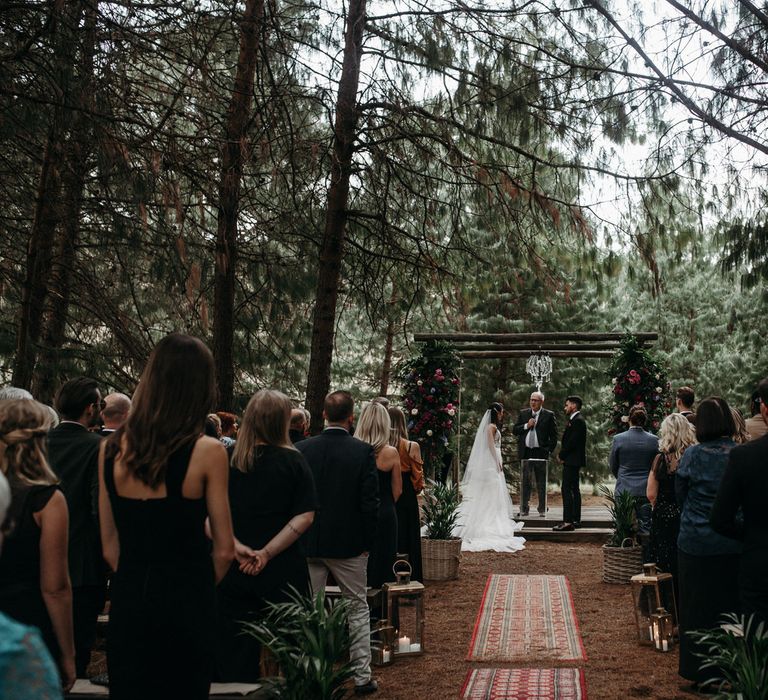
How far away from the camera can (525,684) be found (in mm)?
6246

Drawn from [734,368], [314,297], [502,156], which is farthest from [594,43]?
[734,368]

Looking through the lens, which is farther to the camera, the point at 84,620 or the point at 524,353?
the point at 524,353

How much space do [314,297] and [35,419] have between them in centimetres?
846

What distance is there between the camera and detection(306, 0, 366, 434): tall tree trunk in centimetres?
1016

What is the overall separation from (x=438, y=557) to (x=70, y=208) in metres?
5.32

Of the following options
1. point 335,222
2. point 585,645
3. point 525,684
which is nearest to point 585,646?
point 585,645

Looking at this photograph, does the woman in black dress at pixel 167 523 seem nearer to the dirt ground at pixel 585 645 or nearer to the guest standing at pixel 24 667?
the guest standing at pixel 24 667

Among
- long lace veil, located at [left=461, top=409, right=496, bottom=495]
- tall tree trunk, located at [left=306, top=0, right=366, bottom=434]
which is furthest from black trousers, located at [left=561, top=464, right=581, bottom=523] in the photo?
tall tree trunk, located at [left=306, top=0, right=366, bottom=434]

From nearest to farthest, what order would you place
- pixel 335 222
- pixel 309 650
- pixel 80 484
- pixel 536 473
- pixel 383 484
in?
pixel 309 650
pixel 80 484
pixel 383 484
pixel 335 222
pixel 536 473

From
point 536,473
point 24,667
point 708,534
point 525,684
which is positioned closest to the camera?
point 24,667

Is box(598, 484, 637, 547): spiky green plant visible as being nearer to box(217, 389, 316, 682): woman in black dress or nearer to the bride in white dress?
the bride in white dress

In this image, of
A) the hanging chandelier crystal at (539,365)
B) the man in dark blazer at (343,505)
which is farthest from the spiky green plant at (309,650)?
the hanging chandelier crystal at (539,365)

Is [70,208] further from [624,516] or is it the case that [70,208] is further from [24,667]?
[24,667]

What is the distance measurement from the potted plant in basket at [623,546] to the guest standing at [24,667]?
28.6 feet
